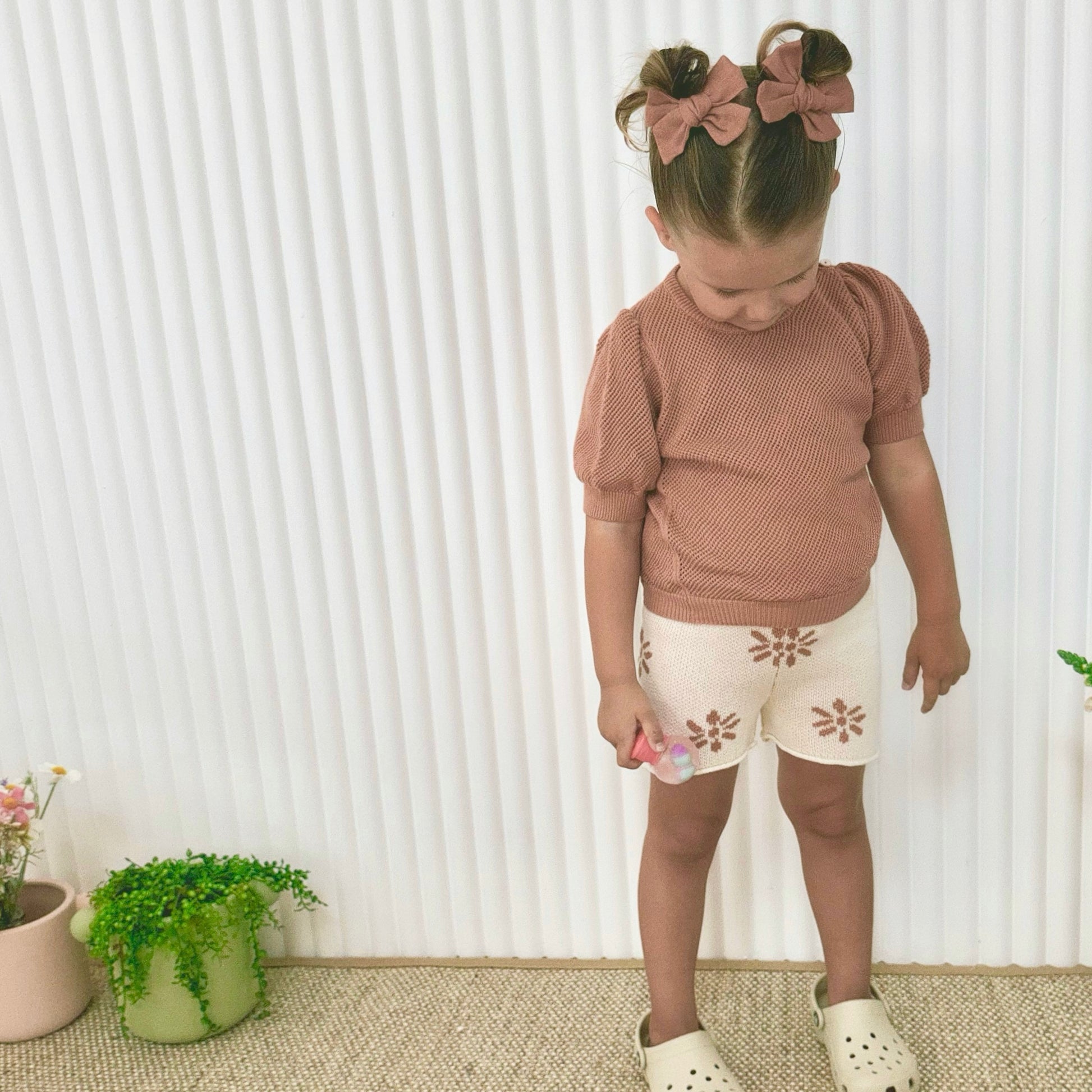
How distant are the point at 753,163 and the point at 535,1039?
953mm

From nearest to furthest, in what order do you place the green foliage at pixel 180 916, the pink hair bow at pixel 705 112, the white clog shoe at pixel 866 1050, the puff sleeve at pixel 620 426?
the pink hair bow at pixel 705 112
the puff sleeve at pixel 620 426
the white clog shoe at pixel 866 1050
the green foliage at pixel 180 916

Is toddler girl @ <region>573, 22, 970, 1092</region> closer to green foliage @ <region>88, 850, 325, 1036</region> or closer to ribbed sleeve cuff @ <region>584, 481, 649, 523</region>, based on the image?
ribbed sleeve cuff @ <region>584, 481, 649, 523</region>

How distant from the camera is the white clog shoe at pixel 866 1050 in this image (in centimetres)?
114

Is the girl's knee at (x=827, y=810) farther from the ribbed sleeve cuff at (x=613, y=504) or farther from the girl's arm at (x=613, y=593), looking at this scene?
the ribbed sleeve cuff at (x=613, y=504)

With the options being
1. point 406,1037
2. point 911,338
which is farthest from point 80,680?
point 911,338

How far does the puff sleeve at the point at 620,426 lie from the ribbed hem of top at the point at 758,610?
4.1 inches

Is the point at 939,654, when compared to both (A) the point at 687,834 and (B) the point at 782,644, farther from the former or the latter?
(A) the point at 687,834

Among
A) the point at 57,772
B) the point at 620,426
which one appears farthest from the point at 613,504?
the point at 57,772

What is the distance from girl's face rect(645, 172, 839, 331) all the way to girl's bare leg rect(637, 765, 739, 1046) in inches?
18.4

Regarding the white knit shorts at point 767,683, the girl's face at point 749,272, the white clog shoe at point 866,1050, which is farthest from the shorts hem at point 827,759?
the girl's face at point 749,272

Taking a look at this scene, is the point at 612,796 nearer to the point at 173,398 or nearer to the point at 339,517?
the point at 339,517

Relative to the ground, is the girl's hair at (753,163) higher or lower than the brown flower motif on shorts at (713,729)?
higher

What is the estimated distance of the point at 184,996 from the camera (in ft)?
4.23

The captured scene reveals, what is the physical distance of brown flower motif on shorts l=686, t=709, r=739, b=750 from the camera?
42.5 inches
